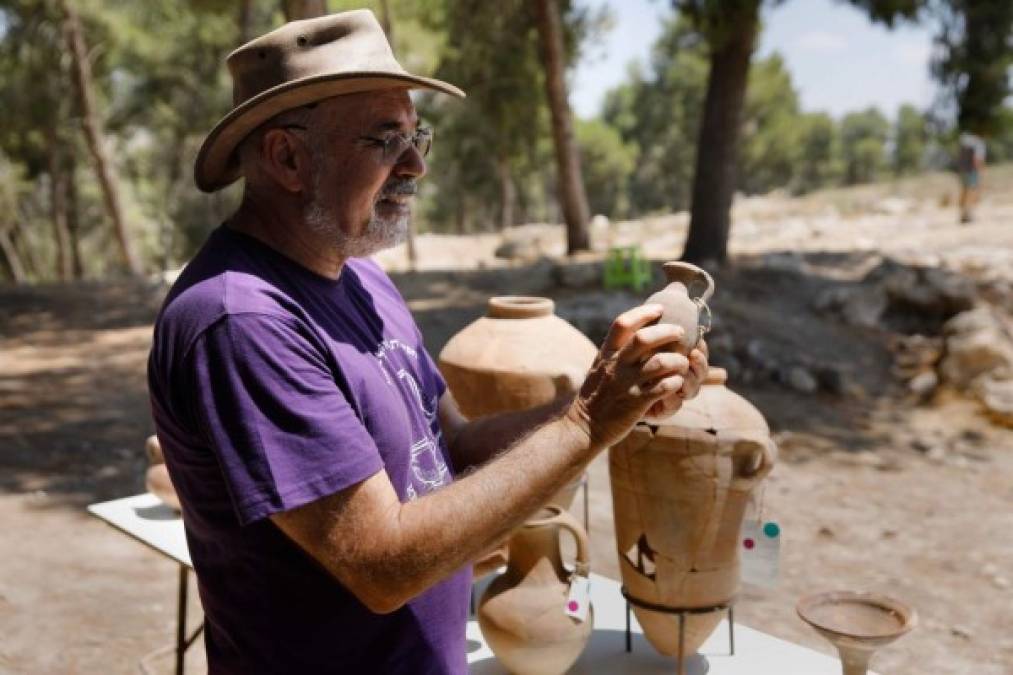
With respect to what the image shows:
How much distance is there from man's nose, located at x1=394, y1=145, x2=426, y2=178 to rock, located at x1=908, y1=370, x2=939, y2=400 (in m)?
7.65

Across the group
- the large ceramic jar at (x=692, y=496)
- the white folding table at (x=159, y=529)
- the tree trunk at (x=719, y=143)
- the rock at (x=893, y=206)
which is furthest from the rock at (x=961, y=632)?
the rock at (x=893, y=206)

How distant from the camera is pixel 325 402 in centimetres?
146

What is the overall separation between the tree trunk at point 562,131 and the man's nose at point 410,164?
432 inches

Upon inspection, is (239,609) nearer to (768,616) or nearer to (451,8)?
(768,616)

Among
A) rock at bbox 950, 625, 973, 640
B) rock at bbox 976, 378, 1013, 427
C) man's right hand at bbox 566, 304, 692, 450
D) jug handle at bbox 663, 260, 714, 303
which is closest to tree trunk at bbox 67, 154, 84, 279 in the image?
rock at bbox 976, 378, 1013, 427

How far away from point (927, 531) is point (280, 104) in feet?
17.3

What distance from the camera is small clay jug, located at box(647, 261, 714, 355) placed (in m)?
1.79

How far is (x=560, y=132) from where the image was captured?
1285 cm

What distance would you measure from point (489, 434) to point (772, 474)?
517 centimetres

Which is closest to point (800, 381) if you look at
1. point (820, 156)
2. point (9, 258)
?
point (9, 258)

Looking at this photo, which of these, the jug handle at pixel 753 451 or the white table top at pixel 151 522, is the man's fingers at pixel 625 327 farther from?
the white table top at pixel 151 522

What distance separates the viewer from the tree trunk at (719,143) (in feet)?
33.9

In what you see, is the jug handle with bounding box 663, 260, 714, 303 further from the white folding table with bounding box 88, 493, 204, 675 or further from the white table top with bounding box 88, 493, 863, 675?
the white folding table with bounding box 88, 493, 204, 675

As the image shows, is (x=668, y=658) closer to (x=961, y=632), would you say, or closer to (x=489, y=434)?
(x=489, y=434)
